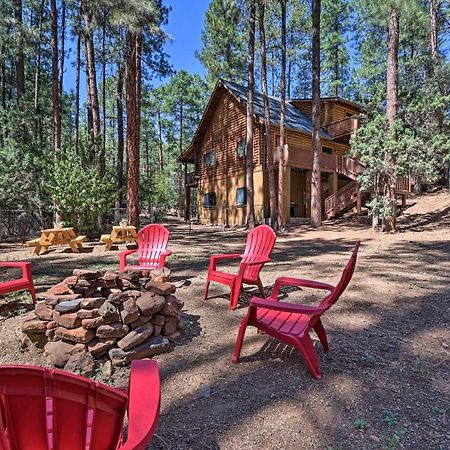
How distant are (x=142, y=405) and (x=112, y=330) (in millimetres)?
1828

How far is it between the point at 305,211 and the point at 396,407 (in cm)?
1833

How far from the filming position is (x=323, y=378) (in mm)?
2521

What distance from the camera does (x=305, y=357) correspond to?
8.13 feet

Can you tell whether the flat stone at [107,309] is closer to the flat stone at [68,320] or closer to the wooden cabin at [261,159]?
the flat stone at [68,320]

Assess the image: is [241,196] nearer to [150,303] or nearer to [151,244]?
[151,244]

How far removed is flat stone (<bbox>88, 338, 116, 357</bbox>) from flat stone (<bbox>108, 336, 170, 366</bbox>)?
6 centimetres

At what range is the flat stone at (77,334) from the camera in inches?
110

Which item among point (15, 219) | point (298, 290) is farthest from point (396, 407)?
point (15, 219)

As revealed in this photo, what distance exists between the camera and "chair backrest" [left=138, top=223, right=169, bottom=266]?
5483mm

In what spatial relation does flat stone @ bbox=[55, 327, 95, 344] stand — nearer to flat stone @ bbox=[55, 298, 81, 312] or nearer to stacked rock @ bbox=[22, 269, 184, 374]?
stacked rock @ bbox=[22, 269, 184, 374]

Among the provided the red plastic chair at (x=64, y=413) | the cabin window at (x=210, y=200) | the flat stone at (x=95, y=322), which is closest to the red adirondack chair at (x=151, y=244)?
the flat stone at (x=95, y=322)

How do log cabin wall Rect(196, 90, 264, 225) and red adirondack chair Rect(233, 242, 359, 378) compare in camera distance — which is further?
Answer: log cabin wall Rect(196, 90, 264, 225)

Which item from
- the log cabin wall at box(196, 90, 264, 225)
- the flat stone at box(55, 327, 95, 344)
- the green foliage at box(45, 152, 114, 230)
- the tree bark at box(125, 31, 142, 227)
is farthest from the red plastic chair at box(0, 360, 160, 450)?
the log cabin wall at box(196, 90, 264, 225)

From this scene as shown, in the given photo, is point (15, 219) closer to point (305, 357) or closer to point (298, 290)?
point (298, 290)
